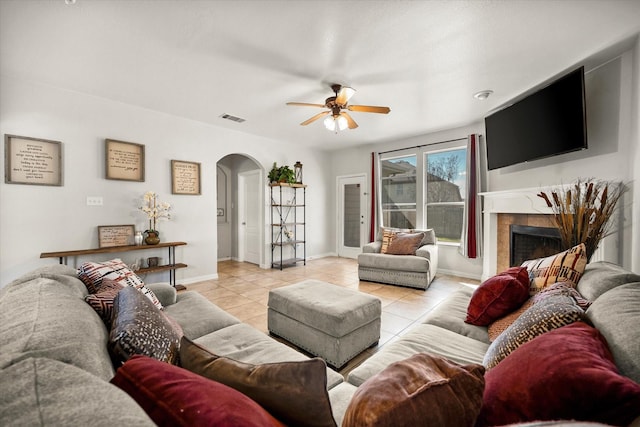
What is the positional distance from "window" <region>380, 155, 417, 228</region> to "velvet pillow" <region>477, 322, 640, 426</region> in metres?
4.65

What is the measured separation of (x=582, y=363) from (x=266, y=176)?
5.07 meters

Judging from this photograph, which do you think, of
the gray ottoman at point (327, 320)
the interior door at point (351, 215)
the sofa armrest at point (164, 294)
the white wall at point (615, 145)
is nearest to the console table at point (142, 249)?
the sofa armrest at point (164, 294)

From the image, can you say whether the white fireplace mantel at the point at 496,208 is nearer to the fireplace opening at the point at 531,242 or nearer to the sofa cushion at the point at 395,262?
the fireplace opening at the point at 531,242

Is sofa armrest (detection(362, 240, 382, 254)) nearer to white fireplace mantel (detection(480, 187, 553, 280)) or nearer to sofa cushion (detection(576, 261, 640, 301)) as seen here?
white fireplace mantel (detection(480, 187, 553, 280))

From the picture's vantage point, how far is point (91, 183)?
3.31m

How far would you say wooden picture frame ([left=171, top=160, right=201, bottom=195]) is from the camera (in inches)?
157

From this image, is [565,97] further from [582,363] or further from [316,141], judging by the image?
[316,141]

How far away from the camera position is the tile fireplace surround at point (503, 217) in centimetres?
328

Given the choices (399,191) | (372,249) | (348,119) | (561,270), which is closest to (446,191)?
(399,191)

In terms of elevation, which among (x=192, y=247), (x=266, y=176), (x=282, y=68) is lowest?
(x=192, y=247)

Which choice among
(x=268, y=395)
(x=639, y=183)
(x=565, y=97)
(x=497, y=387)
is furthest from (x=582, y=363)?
(x=565, y=97)

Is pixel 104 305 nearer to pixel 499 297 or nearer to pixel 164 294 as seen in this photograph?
pixel 164 294

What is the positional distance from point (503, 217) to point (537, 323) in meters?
3.46

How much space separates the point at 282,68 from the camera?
262 centimetres
